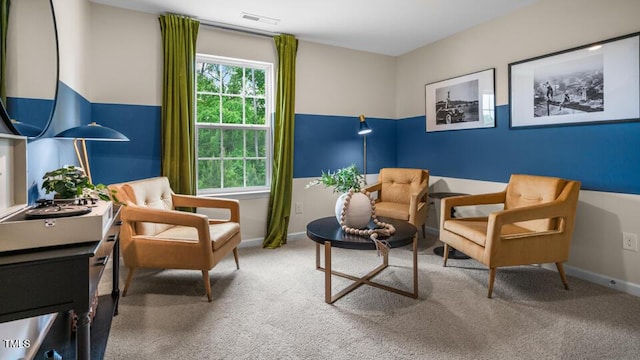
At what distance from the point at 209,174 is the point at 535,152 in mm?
3290

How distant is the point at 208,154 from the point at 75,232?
2.50 metres

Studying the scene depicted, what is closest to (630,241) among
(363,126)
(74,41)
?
(363,126)

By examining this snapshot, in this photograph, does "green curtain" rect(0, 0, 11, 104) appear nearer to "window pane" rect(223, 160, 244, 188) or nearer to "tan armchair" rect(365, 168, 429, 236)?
"window pane" rect(223, 160, 244, 188)

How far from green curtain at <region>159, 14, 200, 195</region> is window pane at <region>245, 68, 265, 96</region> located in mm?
669

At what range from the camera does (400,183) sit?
13.5 feet

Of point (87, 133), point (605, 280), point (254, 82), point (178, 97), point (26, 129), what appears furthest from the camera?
point (254, 82)

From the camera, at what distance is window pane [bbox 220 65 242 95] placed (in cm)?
379

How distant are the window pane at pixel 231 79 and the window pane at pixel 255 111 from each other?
18cm

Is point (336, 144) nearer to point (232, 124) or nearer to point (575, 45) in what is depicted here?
point (232, 124)

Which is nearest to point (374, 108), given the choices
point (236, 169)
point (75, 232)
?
point (236, 169)

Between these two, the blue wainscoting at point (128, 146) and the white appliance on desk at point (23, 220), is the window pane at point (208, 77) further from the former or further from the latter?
the white appliance on desk at point (23, 220)

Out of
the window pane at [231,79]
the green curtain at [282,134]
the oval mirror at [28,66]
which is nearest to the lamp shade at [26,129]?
the oval mirror at [28,66]

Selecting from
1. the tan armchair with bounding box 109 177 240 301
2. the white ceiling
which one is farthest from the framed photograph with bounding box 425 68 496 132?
the tan armchair with bounding box 109 177 240 301

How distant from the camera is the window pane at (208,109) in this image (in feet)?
12.0
